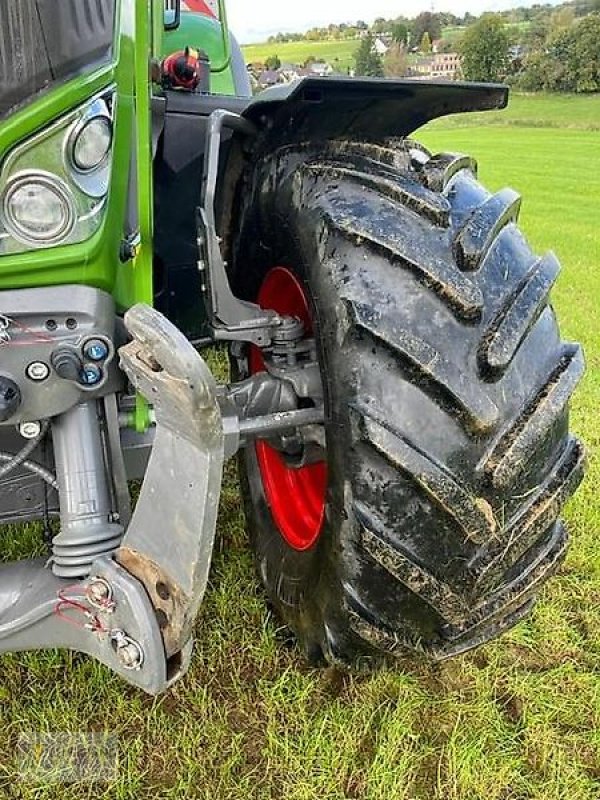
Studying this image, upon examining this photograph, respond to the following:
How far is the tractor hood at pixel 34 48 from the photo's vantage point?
1.67 meters

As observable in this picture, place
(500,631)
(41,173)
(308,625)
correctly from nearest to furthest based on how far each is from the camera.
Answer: (41,173) → (500,631) → (308,625)

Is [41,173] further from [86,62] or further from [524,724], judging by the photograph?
[524,724]

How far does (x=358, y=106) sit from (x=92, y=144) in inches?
24.3

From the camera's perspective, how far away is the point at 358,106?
2033 millimetres

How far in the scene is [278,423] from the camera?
6.75 ft

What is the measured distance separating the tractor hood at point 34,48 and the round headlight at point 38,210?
0.14 m

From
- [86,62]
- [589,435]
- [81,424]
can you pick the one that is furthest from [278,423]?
[589,435]

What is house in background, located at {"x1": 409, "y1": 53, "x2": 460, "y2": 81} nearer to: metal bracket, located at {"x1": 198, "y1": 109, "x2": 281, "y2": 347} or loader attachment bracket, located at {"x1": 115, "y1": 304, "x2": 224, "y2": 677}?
metal bracket, located at {"x1": 198, "y1": 109, "x2": 281, "y2": 347}

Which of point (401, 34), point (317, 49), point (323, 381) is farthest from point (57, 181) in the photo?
point (317, 49)

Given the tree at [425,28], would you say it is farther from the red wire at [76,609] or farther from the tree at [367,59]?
the red wire at [76,609]

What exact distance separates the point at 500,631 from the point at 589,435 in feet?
6.68

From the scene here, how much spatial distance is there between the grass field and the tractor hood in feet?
4.31

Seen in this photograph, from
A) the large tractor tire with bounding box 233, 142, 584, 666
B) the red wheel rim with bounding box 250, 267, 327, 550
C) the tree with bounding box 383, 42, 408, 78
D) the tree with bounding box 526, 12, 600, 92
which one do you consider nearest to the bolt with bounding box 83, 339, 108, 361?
the large tractor tire with bounding box 233, 142, 584, 666

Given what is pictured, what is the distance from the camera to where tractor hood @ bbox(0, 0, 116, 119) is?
5.49 ft
